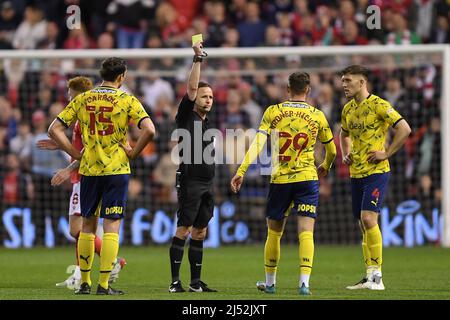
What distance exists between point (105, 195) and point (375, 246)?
2.83 meters

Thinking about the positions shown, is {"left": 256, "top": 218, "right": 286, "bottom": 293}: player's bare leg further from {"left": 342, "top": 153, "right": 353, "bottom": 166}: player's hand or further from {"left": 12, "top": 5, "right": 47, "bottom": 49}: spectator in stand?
{"left": 12, "top": 5, "right": 47, "bottom": 49}: spectator in stand

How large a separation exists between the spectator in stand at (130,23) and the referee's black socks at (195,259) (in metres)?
10.3

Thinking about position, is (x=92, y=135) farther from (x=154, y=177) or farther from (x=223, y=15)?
(x=223, y=15)

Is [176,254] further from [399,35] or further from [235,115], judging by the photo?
[399,35]

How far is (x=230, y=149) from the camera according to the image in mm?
18016

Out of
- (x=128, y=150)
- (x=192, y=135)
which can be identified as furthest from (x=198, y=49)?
(x=128, y=150)

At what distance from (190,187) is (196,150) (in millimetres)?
365

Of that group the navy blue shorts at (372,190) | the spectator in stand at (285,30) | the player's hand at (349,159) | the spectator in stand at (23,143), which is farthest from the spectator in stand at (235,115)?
the navy blue shorts at (372,190)

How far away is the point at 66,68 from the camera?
1858 cm

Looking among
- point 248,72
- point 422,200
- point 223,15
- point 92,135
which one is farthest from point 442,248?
point 92,135

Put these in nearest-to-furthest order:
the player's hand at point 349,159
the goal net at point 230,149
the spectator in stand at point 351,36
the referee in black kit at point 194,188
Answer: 1. the referee in black kit at point 194,188
2. the player's hand at point 349,159
3. the goal net at point 230,149
4. the spectator in stand at point 351,36

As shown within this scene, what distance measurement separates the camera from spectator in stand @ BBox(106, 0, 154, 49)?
20531 mm

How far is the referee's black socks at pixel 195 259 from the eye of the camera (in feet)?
35.0

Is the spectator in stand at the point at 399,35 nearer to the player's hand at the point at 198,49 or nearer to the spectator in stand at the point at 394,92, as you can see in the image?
the spectator in stand at the point at 394,92
